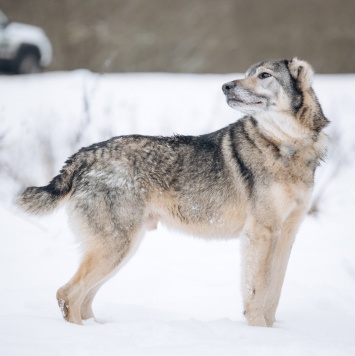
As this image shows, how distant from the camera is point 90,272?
4.57m

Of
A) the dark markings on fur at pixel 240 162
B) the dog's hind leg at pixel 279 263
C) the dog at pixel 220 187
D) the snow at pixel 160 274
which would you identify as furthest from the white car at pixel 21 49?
the dog's hind leg at pixel 279 263

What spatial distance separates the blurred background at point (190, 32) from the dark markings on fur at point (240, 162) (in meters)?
14.8

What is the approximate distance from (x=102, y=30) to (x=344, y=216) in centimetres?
1455

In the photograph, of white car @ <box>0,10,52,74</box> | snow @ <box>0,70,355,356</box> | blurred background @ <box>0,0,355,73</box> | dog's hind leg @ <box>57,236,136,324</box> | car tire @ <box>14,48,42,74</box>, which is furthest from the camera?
blurred background @ <box>0,0,355,73</box>

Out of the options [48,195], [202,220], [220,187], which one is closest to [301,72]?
[220,187]

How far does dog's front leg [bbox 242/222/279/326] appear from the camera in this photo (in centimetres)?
467

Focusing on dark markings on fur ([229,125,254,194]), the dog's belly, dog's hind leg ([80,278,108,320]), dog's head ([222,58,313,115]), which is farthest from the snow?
dog's head ([222,58,313,115])

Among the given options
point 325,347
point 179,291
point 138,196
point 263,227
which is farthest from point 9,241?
point 325,347

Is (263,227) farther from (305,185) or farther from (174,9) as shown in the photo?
(174,9)

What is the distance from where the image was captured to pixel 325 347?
3.69 metres

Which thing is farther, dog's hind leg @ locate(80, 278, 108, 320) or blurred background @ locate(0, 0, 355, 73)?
blurred background @ locate(0, 0, 355, 73)

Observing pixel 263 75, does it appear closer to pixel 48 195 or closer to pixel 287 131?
pixel 287 131

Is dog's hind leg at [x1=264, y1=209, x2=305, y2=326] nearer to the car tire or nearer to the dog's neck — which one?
the dog's neck

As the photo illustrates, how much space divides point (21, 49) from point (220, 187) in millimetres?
13390
